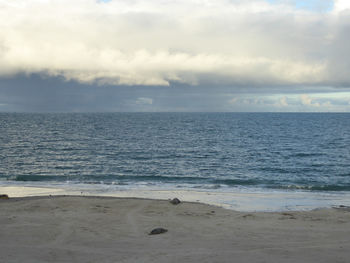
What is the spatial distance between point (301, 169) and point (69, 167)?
85.8 feet

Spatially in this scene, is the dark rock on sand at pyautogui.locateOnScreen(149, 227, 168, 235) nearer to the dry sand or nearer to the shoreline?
the dry sand

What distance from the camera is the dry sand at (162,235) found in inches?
446

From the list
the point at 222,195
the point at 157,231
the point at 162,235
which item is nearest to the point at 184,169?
the point at 222,195

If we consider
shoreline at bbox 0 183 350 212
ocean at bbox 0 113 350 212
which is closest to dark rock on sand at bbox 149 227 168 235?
shoreline at bbox 0 183 350 212

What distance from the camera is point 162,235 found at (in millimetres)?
13836

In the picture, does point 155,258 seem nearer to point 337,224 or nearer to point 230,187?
point 337,224

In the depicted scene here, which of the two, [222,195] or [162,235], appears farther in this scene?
[222,195]

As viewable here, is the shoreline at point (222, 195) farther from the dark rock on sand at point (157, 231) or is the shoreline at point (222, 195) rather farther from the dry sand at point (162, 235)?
the dark rock on sand at point (157, 231)

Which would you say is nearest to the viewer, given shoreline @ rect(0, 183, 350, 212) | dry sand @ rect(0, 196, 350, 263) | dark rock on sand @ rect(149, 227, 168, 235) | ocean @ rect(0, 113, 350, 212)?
dry sand @ rect(0, 196, 350, 263)

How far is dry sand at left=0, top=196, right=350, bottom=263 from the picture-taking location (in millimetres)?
11336

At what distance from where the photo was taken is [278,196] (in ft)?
83.5

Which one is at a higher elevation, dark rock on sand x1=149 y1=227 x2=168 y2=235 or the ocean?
dark rock on sand x1=149 y1=227 x2=168 y2=235

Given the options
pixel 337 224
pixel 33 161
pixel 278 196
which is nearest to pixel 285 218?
pixel 337 224

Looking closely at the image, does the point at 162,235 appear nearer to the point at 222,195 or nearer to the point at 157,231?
the point at 157,231
